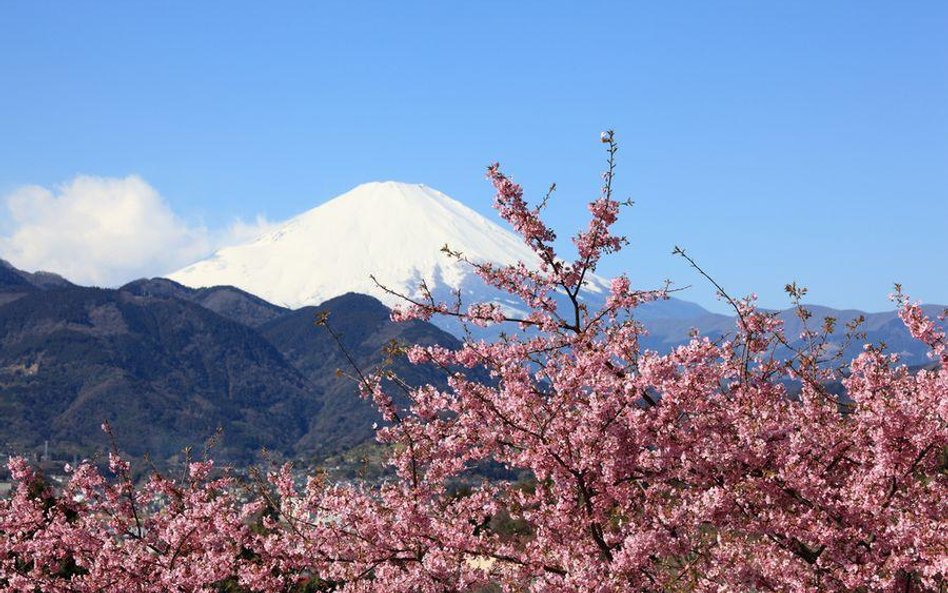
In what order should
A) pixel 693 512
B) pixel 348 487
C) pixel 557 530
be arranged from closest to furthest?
pixel 693 512, pixel 557 530, pixel 348 487

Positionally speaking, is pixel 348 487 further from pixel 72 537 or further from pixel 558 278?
pixel 72 537

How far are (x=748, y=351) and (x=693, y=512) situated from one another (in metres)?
2.70

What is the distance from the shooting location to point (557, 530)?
9438 millimetres

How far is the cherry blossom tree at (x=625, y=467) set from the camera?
8406mm

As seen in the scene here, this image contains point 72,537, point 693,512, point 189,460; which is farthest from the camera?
point 189,460

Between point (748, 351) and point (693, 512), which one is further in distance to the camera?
point (748, 351)

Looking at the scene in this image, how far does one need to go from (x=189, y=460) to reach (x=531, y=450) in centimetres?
672

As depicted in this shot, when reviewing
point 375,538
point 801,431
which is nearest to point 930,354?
point 801,431

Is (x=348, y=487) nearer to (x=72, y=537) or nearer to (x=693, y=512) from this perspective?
(x=693, y=512)

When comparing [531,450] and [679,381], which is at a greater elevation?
[679,381]

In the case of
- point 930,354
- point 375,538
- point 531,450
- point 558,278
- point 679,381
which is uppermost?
point 558,278

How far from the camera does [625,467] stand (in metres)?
9.04

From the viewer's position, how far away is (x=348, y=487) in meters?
10.4

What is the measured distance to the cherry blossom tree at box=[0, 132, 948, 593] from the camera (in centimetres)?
841
